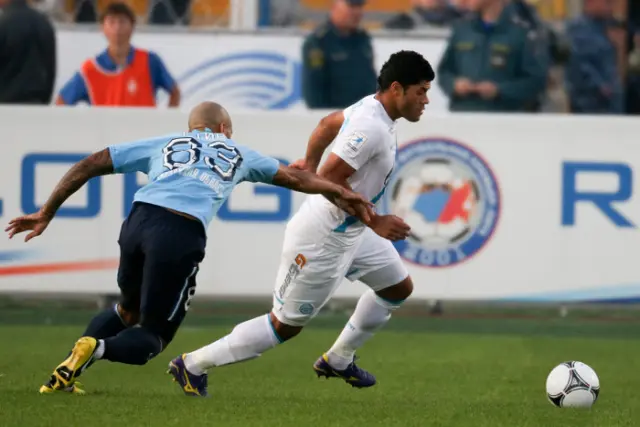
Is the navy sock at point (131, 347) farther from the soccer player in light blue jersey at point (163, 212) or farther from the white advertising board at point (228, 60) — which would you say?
the white advertising board at point (228, 60)

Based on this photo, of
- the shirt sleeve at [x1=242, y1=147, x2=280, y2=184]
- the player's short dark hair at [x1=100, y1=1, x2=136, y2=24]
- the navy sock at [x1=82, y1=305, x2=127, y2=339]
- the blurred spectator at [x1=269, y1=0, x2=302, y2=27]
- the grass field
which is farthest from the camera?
the blurred spectator at [x1=269, y1=0, x2=302, y2=27]

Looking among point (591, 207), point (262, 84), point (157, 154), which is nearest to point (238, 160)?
point (157, 154)

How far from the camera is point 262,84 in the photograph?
16.0 m

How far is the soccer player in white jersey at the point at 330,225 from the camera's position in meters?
8.12

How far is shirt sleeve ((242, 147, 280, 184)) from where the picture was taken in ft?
25.5

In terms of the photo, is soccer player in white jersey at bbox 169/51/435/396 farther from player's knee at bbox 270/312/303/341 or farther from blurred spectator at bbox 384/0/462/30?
blurred spectator at bbox 384/0/462/30

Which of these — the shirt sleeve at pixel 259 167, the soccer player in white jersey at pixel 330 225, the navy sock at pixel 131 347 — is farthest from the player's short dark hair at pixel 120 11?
the navy sock at pixel 131 347

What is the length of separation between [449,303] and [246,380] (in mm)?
4895

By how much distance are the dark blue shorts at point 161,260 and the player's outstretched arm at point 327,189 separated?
572 millimetres

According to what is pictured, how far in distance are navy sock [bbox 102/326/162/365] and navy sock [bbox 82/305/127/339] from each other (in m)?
0.35

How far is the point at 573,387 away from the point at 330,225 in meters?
1.73

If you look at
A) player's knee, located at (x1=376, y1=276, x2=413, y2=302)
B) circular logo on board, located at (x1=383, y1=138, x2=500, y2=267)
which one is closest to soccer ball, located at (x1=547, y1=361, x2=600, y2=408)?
player's knee, located at (x1=376, y1=276, x2=413, y2=302)

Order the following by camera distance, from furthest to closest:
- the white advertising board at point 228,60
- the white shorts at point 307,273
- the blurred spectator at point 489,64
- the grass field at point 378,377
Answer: the white advertising board at point 228,60 → the blurred spectator at point 489,64 → the white shorts at point 307,273 → the grass field at point 378,377

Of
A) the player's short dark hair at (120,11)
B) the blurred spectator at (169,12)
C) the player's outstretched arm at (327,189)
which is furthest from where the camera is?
the blurred spectator at (169,12)
